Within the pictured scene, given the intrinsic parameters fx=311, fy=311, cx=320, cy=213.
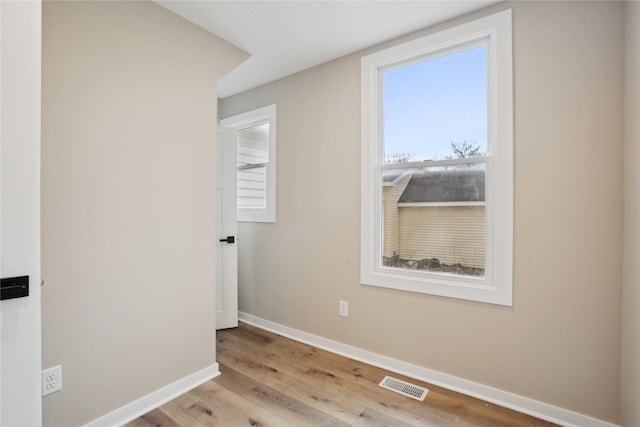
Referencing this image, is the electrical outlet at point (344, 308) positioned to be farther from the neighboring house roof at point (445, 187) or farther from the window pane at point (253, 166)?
the window pane at point (253, 166)

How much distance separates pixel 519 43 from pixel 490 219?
111 cm

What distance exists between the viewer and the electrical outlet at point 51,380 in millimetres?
1535

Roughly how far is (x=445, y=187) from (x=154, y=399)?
7.88 feet

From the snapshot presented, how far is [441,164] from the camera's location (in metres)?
2.26

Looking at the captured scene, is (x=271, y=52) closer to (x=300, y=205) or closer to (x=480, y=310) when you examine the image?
(x=300, y=205)

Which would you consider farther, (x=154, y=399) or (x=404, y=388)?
(x=404, y=388)

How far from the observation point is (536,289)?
6.17 ft

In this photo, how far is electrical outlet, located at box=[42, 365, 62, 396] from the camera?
5.04ft

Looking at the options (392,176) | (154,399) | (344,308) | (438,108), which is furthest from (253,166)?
(154,399)

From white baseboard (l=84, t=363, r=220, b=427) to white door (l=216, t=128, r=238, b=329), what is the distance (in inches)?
35.3

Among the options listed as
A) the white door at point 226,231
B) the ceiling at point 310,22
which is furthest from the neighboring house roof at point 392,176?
the white door at point 226,231
